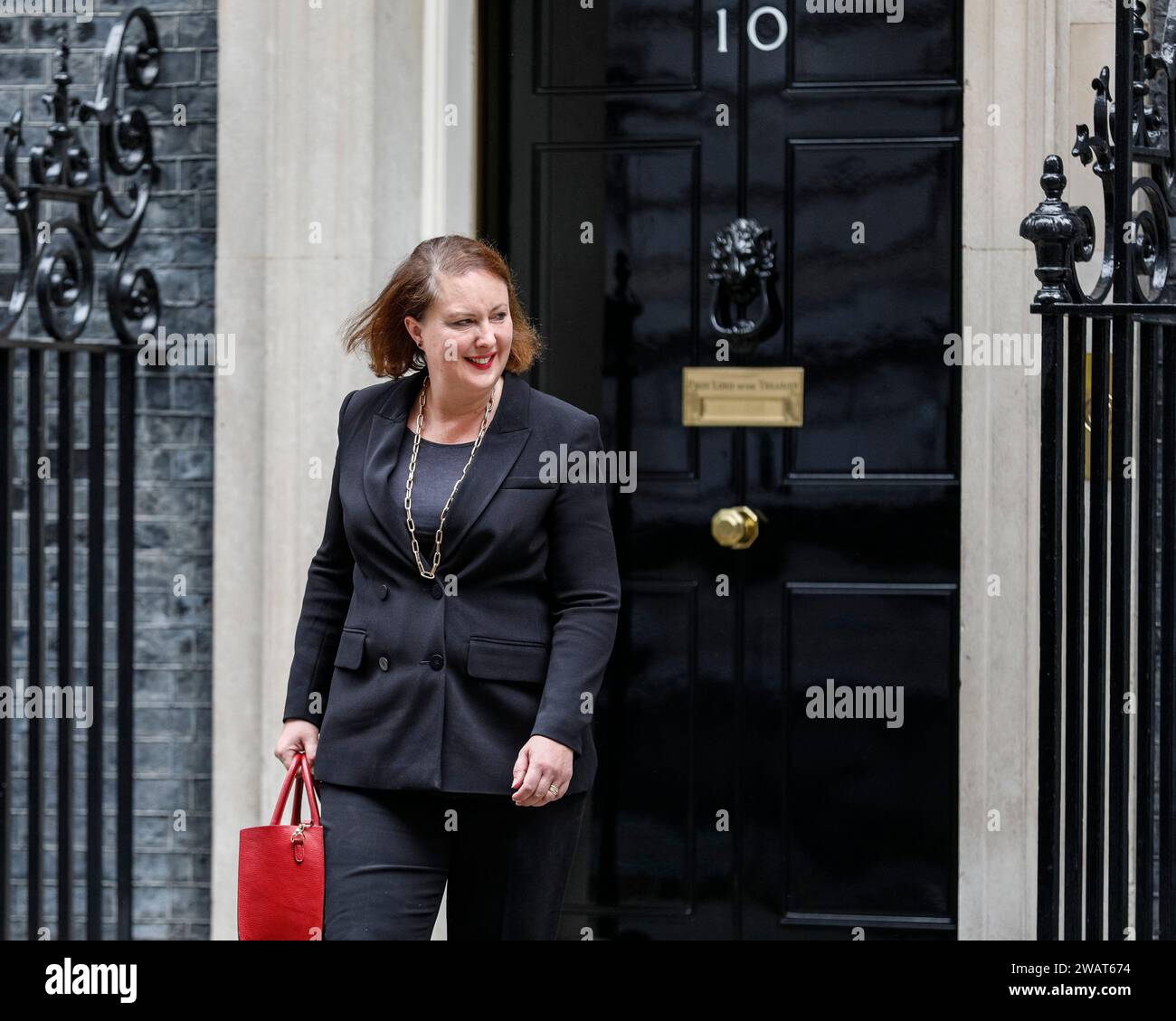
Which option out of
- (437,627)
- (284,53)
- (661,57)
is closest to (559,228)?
(661,57)

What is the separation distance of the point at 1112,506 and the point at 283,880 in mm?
1790

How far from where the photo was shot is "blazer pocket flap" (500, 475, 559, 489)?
9.97 ft

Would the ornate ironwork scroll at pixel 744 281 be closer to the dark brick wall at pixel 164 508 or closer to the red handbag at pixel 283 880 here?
the dark brick wall at pixel 164 508

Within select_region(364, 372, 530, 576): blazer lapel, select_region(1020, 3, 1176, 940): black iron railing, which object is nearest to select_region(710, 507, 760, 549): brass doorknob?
select_region(1020, 3, 1176, 940): black iron railing

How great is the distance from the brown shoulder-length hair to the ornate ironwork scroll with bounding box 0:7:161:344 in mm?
1319

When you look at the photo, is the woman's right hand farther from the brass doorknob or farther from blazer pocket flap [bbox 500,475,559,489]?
the brass doorknob

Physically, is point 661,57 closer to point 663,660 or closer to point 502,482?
point 663,660
